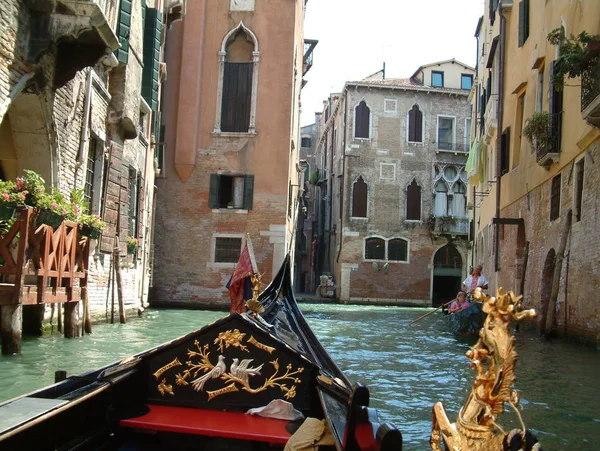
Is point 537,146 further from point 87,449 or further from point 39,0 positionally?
point 87,449

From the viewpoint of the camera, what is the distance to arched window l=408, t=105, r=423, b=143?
22.0m

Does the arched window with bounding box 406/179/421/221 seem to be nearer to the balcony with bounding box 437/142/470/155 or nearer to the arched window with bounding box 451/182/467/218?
the arched window with bounding box 451/182/467/218

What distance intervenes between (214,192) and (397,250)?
8.66 meters

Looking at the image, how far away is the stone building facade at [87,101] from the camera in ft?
19.2

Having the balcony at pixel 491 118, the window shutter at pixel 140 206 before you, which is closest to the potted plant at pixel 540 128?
the balcony at pixel 491 118

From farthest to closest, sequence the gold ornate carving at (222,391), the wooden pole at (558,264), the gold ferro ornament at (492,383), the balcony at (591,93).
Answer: the wooden pole at (558,264) < the balcony at (591,93) < the gold ornate carving at (222,391) < the gold ferro ornament at (492,383)

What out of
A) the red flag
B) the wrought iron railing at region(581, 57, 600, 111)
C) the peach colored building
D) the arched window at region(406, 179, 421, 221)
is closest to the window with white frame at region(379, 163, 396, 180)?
the arched window at region(406, 179, 421, 221)

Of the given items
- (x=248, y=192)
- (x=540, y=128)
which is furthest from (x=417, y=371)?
(x=248, y=192)

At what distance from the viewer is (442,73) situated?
76.0ft

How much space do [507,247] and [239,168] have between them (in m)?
5.71

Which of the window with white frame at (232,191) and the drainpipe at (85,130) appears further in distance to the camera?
the window with white frame at (232,191)

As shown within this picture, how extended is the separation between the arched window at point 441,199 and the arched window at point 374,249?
212cm

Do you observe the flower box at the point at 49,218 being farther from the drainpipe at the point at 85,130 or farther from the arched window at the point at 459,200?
the arched window at the point at 459,200

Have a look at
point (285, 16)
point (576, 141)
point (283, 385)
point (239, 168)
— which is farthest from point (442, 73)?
point (283, 385)
